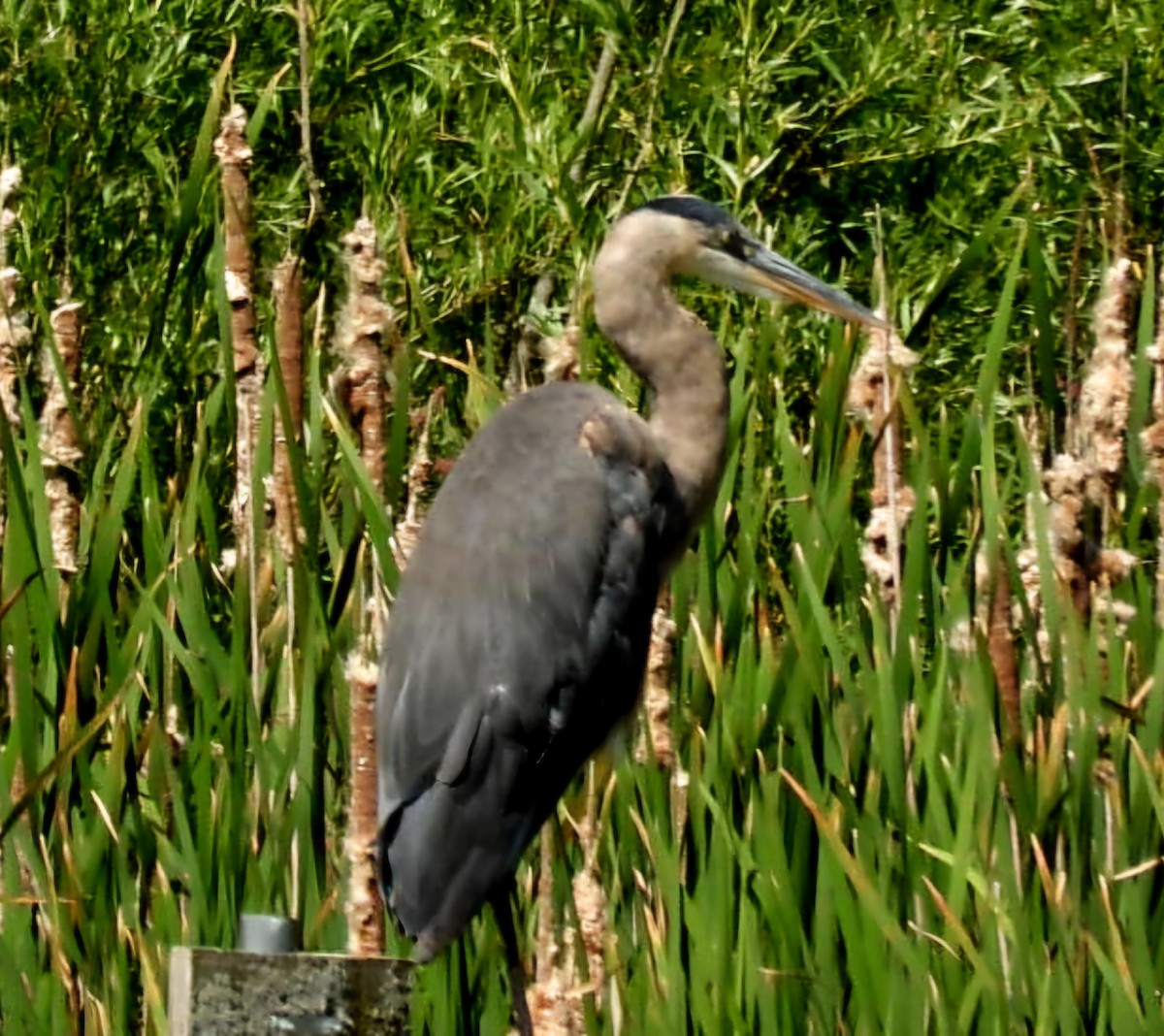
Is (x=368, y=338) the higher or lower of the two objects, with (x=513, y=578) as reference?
higher

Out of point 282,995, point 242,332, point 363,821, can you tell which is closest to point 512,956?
point 363,821

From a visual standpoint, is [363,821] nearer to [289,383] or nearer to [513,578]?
[289,383]

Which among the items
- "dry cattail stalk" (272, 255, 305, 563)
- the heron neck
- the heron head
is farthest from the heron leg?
the heron head

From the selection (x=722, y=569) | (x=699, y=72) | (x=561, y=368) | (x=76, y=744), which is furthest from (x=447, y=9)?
(x=76, y=744)

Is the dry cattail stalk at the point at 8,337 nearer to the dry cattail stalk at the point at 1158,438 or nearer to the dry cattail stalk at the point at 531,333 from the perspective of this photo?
the dry cattail stalk at the point at 531,333

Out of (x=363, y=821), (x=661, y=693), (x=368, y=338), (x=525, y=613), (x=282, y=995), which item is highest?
(x=368, y=338)

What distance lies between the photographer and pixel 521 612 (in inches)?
115

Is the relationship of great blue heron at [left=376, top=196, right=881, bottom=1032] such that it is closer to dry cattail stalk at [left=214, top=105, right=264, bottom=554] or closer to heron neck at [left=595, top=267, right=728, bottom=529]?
heron neck at [left=595, top=267, right=728, bottom=529]

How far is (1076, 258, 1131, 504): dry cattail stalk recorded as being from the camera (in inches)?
99.8

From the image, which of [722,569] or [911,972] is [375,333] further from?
[911,972]

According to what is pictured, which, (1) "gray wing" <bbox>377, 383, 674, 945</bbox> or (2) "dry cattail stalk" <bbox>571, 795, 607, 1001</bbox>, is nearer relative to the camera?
(2) "dry cattail stalk" <bbox>571, 795, 607, 1001</bbox>

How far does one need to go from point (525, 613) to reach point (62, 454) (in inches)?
22.3

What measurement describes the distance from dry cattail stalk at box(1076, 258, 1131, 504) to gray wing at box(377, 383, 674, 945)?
2.25ft

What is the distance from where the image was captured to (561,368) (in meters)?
3.13
